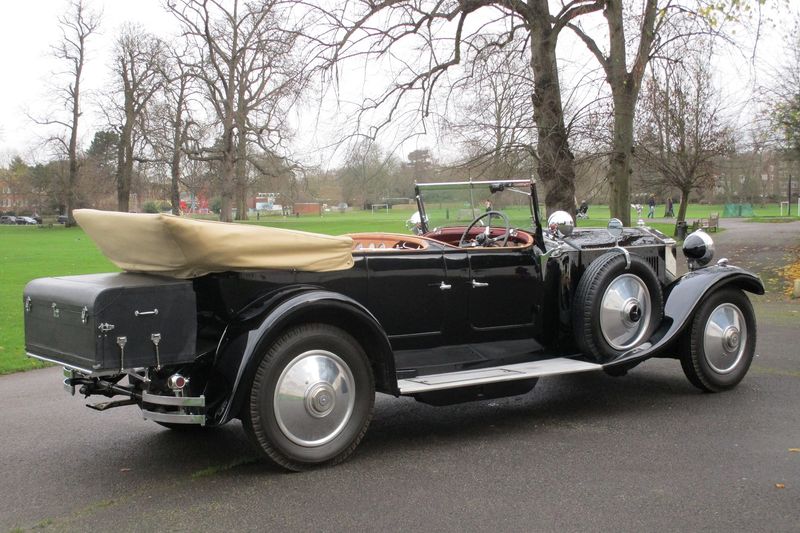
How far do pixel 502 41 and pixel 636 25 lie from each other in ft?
9.30

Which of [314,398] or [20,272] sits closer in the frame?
[314,398]

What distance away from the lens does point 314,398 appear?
4.25 m

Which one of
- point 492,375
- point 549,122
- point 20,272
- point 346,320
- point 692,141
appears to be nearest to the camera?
point 346,320

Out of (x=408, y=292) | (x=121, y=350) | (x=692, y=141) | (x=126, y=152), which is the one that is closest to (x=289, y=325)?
(x=121, y=350)

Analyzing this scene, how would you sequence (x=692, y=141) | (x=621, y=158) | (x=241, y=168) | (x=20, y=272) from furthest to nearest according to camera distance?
(x=241, y=168)
(x=692, y=141)
(x=20, y=272)
(x=621, y=158)

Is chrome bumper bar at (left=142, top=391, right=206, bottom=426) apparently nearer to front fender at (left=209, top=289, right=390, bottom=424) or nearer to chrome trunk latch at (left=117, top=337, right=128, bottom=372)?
front fender at (left=209, top=289, right=390, bottom=424)

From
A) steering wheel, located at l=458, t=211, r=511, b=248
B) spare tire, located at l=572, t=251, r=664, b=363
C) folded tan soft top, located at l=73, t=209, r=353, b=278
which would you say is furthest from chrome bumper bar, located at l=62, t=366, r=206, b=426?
spare tire, located at l=572, t=251, r=664, b=363

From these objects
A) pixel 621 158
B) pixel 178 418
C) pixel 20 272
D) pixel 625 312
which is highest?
pixel 621 158

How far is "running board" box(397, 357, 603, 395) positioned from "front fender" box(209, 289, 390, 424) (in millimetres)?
197

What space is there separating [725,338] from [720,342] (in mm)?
53

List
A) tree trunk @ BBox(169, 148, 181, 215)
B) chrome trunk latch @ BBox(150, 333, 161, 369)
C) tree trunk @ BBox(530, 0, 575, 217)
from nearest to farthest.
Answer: chrome trunk latch @ BBox(150, 333, 161, 369), tree trunk @ BBox(530, 0, 575, 217), tree trunk @ BBox(169, 148, 181, 215)

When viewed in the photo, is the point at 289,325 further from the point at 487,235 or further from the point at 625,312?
the point at 625,312

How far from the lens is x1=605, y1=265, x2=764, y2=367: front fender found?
564 cm

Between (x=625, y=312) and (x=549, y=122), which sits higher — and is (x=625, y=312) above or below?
below
